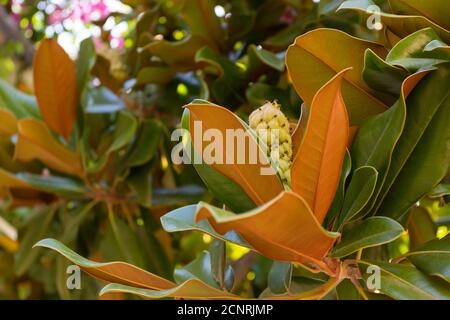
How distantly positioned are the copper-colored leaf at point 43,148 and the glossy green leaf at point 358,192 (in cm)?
72

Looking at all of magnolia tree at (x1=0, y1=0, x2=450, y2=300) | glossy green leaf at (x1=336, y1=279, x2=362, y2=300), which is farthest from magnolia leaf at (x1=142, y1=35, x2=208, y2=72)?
glossy green leaf at (x1=336, y1=279, x2=362, y2=300)

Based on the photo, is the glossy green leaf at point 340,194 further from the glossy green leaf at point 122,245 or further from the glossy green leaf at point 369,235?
the glossy green leaf at point 122,245

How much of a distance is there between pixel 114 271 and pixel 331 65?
1.16ft

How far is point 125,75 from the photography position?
1.40 metres

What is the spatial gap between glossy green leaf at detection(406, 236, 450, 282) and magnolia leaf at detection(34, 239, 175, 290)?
0.28 m

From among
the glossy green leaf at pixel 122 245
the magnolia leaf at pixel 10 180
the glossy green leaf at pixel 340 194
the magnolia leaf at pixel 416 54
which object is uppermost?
the magnolia leaf at pixel 416 54

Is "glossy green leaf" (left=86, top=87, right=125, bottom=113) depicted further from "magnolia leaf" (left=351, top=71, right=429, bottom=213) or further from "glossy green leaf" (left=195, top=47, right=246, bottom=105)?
"magnolia leaf" (left=351, top=71, right=429, bottom=213)

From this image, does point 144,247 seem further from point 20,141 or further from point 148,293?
point 148,293

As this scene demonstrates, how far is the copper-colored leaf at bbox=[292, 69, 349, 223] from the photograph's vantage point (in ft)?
2.07

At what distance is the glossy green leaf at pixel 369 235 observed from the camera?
2.09ft

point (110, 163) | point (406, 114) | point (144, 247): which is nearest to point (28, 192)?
point (110, 163)

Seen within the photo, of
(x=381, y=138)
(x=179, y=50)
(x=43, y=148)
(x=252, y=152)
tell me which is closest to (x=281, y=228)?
(x=252, y=152)

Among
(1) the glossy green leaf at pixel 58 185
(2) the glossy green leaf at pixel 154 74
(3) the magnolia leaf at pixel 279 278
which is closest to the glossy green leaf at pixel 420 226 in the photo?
(3) the magnolia leaf at pixel 279 278
